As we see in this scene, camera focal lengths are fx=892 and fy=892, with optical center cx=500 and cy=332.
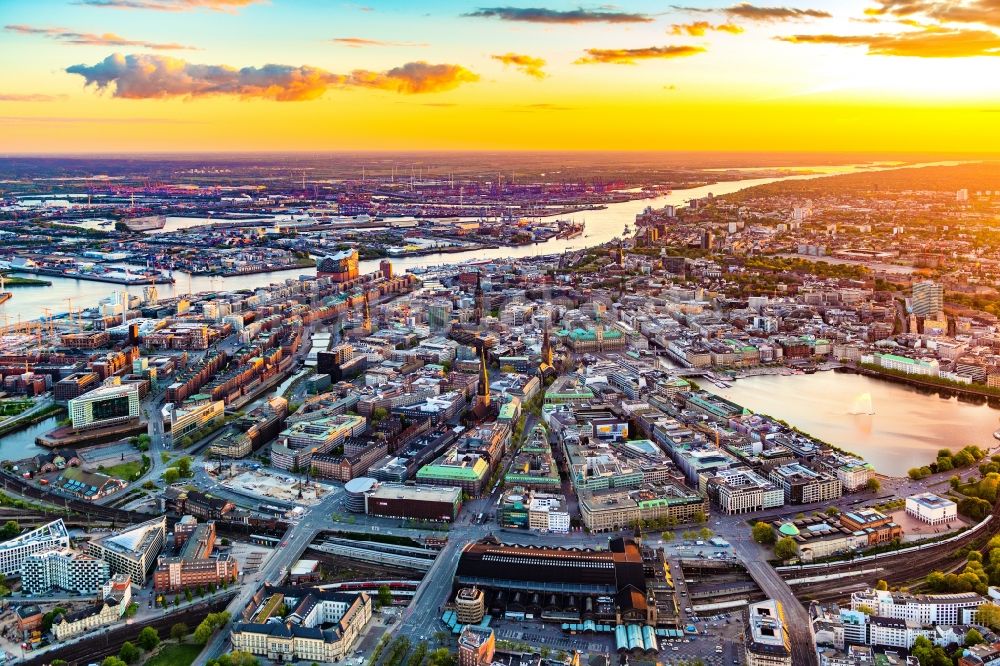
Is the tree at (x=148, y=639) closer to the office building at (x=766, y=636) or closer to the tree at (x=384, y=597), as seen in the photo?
the tree at (x=384, y=597)

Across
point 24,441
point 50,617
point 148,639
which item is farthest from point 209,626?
point 24,441

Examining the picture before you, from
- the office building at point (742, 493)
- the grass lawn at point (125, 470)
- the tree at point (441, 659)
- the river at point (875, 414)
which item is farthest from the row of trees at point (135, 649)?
the river at point (875, 414)

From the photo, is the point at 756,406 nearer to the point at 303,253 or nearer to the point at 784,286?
the point at 784,286

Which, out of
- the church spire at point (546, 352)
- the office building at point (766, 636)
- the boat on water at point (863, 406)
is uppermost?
the church spire at point (546, 352)

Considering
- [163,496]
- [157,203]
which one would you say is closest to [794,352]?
[163,496]

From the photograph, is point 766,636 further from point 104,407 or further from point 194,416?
point 104,407

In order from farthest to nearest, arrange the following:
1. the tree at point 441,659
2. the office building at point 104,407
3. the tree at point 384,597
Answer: the office building at point 104,407, the tree at point 384,597, the tree at point 441,659

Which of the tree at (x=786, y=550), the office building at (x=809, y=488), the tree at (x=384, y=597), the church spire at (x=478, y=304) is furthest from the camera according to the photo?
the church spire at (x=478, y=304)
